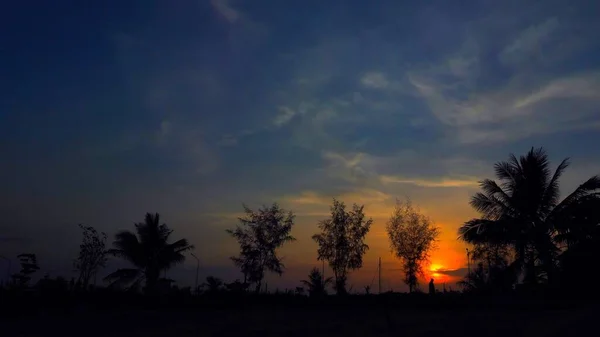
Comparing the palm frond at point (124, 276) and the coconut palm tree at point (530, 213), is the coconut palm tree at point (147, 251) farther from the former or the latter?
the coconut palm tree at point (530, 213)

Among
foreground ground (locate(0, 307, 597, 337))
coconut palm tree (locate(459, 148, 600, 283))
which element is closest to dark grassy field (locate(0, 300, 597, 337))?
foreground ground (locate(0, 307, 597, 337))

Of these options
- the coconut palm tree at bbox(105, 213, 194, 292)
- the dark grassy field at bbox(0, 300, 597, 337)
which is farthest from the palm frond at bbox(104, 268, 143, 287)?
the dark grassy field at bbox(0, 300, 597, 337)

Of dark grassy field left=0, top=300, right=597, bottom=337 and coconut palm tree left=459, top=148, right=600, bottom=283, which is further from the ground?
coconut palm tree left=459, top=148, right=600, bottom=283

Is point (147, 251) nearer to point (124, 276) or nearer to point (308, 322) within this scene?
point (124, 276)

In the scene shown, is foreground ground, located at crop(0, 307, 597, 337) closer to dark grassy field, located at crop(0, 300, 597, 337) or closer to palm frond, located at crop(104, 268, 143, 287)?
dark grassy field, located at crop(0, 300, 597, 337)

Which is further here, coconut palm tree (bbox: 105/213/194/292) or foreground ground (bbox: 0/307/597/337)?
coconut palm tree (bbox: 105/213/194/292)

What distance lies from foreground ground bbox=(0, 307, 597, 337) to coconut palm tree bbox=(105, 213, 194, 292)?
59.3 feet

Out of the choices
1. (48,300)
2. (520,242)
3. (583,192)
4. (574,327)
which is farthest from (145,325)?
(583,192)

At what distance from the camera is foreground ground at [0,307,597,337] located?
1533cm

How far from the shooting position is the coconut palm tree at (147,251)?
35.2 metres

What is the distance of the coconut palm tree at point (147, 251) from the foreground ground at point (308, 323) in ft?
59.3

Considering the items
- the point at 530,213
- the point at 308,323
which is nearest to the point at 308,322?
the point at 308,323

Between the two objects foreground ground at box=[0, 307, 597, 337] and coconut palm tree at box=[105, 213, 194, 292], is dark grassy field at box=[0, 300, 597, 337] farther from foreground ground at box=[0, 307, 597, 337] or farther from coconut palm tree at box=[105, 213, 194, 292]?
coconut palm tree at box=[105, 213, 194, 292]

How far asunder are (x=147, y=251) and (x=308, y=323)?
73.9 ft
